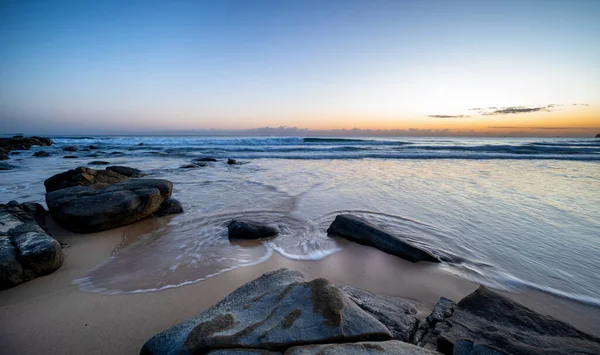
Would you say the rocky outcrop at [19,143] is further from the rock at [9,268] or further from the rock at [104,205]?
the rock at [9,268]

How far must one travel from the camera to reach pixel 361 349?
1567 millimetres

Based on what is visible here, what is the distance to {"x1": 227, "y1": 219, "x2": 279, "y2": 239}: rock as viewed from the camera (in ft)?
14.9

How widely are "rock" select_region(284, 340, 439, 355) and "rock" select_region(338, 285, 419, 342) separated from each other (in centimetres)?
45

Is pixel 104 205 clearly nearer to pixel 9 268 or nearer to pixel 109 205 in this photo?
pixel 109 205

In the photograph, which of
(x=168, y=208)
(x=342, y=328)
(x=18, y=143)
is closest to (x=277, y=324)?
(x=342, y=328)

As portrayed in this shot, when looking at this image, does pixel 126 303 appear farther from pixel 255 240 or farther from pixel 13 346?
pixel 255 240

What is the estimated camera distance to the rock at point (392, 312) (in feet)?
6.95

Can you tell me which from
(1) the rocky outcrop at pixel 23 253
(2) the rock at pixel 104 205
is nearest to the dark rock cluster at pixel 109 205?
(2) the rock at pixel 104 205

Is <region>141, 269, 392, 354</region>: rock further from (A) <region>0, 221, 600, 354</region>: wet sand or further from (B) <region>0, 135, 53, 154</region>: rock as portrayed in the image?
(B) <region>0, 135, 53, 154</region>: rock

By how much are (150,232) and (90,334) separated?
9.07 feet

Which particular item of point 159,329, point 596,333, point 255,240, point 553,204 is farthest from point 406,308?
point 553,204

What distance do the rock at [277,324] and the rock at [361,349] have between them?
0.07 meters

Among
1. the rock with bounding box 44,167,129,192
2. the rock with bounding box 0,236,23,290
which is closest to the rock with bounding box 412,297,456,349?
the rock with bounding box 0,236,23,290

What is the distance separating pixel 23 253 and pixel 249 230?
9.45ft
